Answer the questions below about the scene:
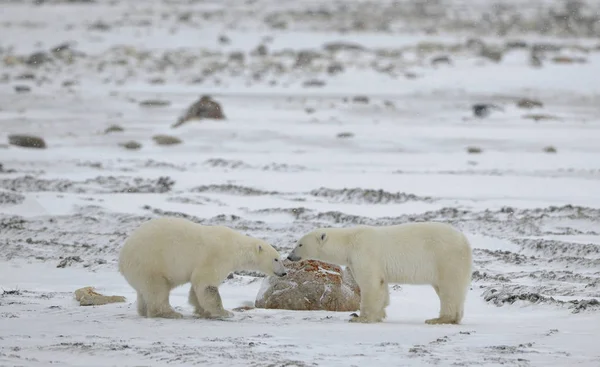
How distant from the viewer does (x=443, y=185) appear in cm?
1605

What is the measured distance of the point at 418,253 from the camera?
8.35 metres

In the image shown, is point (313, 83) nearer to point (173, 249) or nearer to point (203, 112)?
point (203, 112)

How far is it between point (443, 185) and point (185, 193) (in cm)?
415

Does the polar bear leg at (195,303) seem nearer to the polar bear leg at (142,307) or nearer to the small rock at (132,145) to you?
the polar bear leg at (142,307)

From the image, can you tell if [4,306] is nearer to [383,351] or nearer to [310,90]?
[383,351]

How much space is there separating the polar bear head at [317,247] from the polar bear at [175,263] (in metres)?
0.61

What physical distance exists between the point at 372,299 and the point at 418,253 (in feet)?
1.80

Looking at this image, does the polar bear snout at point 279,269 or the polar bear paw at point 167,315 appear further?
the polar bear snout at point 279,269

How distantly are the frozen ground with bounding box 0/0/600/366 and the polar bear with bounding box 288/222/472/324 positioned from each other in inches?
9.6

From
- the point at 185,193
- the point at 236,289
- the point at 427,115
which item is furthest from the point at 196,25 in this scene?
the point at 236,289

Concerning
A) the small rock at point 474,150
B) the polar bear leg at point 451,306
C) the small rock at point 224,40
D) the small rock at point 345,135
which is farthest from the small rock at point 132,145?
the small rock at point 224,40

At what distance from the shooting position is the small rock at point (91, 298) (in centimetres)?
894

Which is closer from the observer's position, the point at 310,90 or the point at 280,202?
the point at 280,202

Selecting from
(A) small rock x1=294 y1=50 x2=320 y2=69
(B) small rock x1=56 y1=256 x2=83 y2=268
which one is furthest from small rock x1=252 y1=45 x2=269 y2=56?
(B) small rock x1=56 y1=256 x2=83 y2=268
